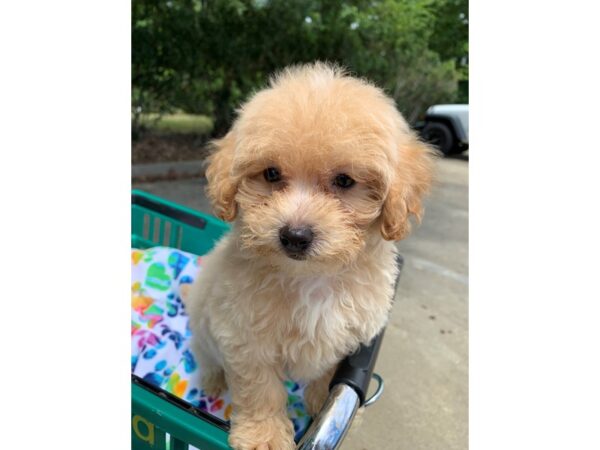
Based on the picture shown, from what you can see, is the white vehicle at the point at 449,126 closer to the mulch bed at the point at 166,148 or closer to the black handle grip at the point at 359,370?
the mulch bed at the point at 166,148

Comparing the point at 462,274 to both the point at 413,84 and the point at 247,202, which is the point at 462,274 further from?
the point at 413,84

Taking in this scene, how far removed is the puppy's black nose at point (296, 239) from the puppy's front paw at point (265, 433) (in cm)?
64

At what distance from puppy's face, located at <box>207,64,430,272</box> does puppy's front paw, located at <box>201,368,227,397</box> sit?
0.82 meters

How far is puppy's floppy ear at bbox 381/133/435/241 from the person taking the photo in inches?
58.1

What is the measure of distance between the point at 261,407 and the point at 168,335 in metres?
0.99

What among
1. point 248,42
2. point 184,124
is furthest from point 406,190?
point 184,124

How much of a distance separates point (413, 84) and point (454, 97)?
2.12m

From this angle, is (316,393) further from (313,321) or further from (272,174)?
(272,174)

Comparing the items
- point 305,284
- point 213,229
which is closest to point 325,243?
point 305,284

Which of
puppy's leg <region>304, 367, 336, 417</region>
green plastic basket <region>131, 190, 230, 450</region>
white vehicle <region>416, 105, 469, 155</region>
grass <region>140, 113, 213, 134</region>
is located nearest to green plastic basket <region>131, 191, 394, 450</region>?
green plastic basket <region>131, 190, 230, 450</region>

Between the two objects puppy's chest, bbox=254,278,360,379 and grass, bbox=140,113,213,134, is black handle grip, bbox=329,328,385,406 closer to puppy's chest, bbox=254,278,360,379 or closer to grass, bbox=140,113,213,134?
puppy's chest, bbox=254,278,360,379

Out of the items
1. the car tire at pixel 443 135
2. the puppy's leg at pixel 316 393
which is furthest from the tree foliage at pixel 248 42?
the puppy's leg at pixel 316 393

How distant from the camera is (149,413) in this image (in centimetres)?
147

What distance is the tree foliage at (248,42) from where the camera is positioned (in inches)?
271
